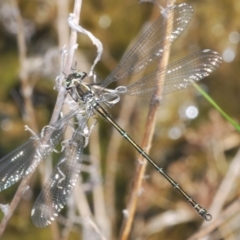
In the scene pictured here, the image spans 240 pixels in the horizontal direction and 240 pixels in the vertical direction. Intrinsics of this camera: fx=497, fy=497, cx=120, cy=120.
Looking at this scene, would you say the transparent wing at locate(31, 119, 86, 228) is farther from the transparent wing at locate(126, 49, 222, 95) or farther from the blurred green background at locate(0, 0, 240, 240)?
the blurred green background at locate(0, 0, 240, 240)

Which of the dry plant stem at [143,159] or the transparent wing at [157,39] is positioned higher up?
the transparent wing at [157,39]

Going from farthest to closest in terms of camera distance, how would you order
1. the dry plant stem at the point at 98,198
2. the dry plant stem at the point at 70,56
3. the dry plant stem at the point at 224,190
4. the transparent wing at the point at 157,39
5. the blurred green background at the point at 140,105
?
the blurred green background at the point at 140,105 → the dry plant stem at the point at 98,198 → the dry plant stem at the point at 224,190 → the transparent wing at the point at 157,39 → the dry plant stem at the point at 70,56

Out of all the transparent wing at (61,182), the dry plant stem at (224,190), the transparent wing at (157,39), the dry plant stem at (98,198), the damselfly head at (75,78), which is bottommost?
the dry plant stem at (224,190)

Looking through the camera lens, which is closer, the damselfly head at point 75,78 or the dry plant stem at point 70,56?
the dry plant stem at point 70,56

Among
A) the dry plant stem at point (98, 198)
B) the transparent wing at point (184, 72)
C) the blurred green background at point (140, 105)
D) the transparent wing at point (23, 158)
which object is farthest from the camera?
the blurred green background at point (140, 105)

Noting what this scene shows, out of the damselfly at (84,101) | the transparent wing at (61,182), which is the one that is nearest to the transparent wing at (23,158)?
the damselfly at (84,101)

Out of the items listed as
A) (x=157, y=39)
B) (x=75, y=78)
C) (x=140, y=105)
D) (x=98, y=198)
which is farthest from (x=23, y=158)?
(x=140, y=105)

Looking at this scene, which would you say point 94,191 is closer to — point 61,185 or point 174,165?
point 174,165

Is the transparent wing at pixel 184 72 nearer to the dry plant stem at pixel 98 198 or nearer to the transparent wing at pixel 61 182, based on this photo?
the transparent wing at pixel 61 182
